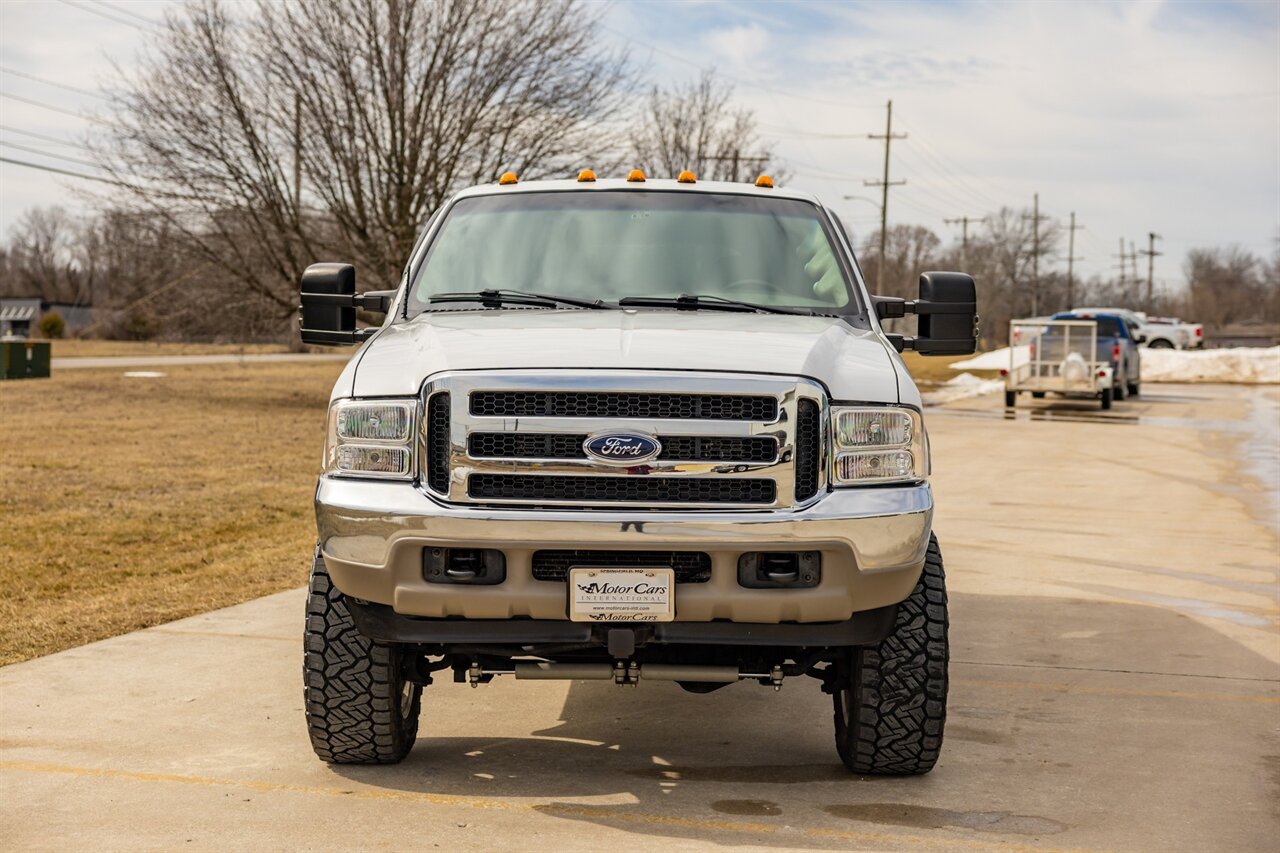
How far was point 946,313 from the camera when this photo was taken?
20.1ft

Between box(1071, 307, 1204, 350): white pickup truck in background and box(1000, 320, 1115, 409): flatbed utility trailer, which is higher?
box(1071, 307, 1204, 350): white pickup truck in background

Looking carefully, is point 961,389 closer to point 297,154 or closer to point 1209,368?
point 1209,368

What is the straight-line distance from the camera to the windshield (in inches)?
233

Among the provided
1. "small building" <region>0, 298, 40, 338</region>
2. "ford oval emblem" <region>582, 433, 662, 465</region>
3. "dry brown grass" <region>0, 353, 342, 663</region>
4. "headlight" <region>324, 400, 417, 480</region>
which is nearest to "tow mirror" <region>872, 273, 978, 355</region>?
"ford oval emblem" <region>582, 433, 662, 465</region>

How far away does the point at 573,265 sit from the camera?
5.97 meters

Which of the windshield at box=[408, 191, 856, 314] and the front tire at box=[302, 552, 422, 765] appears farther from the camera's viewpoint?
the windshield at box=[408, 191, 856, 314]

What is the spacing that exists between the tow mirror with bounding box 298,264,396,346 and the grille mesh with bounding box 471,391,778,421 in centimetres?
163

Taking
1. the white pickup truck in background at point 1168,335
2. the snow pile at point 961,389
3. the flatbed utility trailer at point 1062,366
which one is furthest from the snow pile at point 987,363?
the flatbed utility trailer at point 1062,366

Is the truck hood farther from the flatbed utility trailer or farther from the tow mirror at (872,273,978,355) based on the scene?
the flatbed utility trailer

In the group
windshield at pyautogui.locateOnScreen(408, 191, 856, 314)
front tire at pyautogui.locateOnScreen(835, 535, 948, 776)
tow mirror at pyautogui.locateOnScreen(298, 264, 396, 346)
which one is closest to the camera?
front tire at pyautogui.locateOnScreen(835, 535, 948, 776)

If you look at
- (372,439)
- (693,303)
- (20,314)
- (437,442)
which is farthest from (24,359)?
(20,314)

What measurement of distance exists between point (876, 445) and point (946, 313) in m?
1.58

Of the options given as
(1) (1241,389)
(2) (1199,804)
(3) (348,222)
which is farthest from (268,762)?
(1) (1241,389)

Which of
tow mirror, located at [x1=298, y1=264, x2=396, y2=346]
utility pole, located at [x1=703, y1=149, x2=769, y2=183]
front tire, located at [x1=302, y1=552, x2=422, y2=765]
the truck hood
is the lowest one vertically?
front tire, located at [x1=302, y1=552, x2=422, y2=765]
